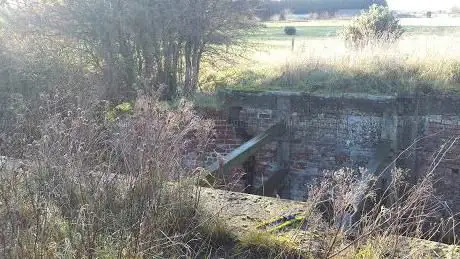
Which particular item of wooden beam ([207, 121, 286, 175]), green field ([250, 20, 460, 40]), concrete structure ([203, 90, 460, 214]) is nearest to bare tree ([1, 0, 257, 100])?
green field ([250, 20, 460, 40])

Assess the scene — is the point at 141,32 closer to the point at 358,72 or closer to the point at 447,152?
the point at 358,72

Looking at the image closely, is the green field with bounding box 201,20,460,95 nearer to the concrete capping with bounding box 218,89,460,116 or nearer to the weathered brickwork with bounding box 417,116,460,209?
A: the concrete capping with bounding box 218,89,460,116

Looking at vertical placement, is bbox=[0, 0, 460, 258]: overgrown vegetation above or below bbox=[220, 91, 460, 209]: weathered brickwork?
above

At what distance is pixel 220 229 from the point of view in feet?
11.4

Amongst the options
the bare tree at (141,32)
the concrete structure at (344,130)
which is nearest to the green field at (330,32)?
the bare tree at (141,32)

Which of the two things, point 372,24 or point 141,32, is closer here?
point 141,32

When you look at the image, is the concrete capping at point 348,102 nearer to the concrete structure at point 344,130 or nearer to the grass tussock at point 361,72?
the concrete structure at point 344,130

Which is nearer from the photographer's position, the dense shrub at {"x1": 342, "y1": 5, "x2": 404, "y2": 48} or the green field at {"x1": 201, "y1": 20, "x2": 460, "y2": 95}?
the green field at {"x1": 201, "y1": 20, "x2": 460, "y2": 95}

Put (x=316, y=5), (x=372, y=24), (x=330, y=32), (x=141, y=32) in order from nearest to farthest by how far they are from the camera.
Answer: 1. (x=141, y=32)
2. (x=372, y=24)
3. (x=330, y=32)
4. (x=316, y=5)

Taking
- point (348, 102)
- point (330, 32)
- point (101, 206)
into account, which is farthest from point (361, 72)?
point (330, 32)

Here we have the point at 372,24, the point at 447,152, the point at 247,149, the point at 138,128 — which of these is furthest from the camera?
the point at 372,24

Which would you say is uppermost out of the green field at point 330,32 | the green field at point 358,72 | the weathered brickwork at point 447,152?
the green field at point 330,32

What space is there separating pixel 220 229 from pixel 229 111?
5.12 m

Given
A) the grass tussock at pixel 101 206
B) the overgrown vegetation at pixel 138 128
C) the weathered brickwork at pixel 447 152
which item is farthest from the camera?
the weathered brickwork at pixel 447 152
